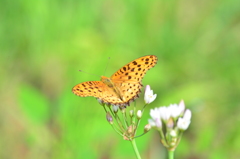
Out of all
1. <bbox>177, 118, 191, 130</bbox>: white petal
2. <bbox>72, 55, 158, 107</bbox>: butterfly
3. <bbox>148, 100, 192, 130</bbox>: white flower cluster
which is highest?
<bbox>72, 55, 158, 107</bbox>: butterfly

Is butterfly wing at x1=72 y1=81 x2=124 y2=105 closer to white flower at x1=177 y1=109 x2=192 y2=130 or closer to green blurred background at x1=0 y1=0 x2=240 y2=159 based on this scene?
white flower at x1=177 y1=109 x2=192 y2=130

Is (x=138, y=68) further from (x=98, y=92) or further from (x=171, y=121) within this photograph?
(x=171, y=121)

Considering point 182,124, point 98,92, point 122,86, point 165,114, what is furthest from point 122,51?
point 182,124

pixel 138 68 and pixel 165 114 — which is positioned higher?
pixel 138 68

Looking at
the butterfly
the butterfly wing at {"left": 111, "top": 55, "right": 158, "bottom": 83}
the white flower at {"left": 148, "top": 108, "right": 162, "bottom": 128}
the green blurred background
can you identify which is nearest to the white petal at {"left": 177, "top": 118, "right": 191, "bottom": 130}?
the white flower at {"left": 148, "top": 108, "right": 162, "bottom": 128}

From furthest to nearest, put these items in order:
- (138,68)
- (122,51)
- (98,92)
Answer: (122,51) → (138,68) → (98,92)

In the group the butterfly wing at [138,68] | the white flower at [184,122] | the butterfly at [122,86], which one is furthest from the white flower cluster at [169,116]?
the butterfly wing at [138,68]
